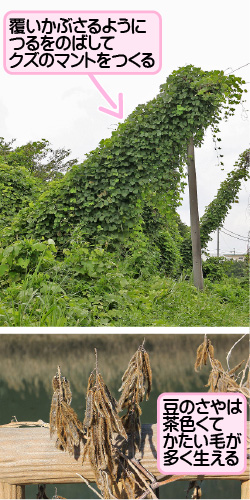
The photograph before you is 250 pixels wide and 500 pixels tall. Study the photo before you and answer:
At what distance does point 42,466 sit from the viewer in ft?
5.11

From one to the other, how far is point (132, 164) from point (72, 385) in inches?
191

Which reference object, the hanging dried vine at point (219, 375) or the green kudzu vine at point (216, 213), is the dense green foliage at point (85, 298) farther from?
the green kudzu vine at point (216, 213)

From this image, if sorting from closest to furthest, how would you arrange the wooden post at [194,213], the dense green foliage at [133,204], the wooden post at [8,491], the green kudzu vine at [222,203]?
1. the wooden post at [8,491]
2. the dense green foliage at [133,204]
3. the wooden post at [194,213]
4. the green kudzu vine at [222,203]

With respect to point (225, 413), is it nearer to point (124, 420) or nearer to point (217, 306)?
point (124, 420)

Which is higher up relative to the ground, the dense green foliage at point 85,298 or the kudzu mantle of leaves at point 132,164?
Answer: the kudzu mantle of leaves at point 132,164

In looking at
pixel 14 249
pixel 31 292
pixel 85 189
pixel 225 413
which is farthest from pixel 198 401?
pixel 85 189

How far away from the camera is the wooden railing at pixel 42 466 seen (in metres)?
1.55

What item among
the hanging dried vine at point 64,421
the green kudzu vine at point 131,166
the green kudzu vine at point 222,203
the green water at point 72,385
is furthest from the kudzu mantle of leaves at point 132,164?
the hanging dried vine at point 64,421

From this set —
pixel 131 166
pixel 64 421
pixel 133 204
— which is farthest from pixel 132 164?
pixel 64 421

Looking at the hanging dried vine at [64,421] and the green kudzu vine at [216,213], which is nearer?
the hanging dried vine at [64,421]

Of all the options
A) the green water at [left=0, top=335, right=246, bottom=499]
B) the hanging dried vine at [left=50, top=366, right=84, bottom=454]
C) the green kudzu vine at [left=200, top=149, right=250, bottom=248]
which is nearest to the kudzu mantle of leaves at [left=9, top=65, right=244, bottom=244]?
the green kudzu vine at [left=200, top=149, right=250, bottom=248]

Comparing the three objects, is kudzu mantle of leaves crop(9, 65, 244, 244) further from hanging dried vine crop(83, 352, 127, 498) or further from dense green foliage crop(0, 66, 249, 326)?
hanging dried vine crop(83, 352, 127, 498)

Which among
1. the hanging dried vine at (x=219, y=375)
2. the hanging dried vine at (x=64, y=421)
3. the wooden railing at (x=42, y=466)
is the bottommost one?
the wooden railing at (x=42, y=466)

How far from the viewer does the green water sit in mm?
1759
